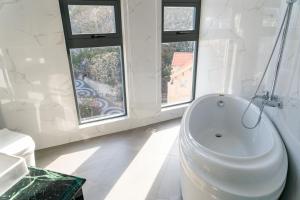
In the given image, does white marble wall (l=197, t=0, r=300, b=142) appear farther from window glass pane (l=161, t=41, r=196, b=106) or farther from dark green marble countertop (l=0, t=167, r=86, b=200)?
dark green marble countertop (l=0, t=167, r=86, b=200)

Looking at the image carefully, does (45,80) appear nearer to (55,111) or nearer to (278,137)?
(55,111)

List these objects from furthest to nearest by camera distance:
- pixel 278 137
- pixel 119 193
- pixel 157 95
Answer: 1. pixel 157 95
2. pixel 119 193
3. pixel 278 137

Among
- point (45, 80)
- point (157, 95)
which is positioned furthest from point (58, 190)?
point (157, 95)

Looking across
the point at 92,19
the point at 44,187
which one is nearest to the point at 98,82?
the point at 92,19

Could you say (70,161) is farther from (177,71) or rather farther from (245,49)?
(245,49)

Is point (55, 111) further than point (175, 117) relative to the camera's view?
No

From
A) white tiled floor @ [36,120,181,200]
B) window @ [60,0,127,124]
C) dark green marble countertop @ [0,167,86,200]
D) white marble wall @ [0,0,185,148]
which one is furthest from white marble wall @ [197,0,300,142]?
dark green marble countertop @ [0,167,86,200]

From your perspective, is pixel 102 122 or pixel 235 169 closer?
pixel 235 169

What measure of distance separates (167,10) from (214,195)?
2491 millimetres

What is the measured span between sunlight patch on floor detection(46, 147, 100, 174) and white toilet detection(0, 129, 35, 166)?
1.28 ft

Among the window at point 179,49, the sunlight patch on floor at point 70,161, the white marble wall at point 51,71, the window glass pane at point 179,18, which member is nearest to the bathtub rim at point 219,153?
the white marble wall at point 51,71

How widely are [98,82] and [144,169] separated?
1.32 m

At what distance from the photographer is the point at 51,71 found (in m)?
2.41

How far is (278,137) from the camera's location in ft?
5.42
